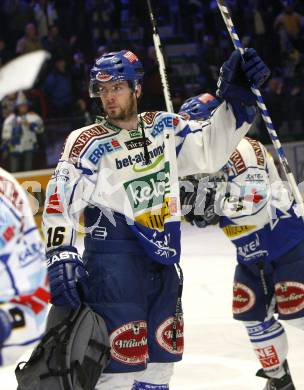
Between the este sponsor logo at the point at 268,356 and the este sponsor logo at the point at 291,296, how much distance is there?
21 cm

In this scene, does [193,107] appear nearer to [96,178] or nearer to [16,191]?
[96,178]

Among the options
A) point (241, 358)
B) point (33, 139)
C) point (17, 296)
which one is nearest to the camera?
point (17, 296)

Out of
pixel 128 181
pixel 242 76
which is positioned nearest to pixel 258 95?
pixel 242 76

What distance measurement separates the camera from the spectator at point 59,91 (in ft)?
36.1

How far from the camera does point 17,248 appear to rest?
262 cm

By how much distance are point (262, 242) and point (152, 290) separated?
1.00 m

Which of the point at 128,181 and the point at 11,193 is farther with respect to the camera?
the point at 128,181

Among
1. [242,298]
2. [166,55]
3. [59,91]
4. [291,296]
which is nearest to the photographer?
[291,296]

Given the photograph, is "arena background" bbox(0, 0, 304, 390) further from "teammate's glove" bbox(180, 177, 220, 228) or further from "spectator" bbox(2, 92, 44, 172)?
"teammate's glove" bbox(180, 177, 220, 228)

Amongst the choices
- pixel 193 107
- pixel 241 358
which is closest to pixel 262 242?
pixel 193 107

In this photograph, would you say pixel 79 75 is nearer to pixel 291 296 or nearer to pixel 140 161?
Answer: pixel 291 296

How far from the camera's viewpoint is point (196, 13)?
13.1m

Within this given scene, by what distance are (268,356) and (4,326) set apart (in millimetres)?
2624

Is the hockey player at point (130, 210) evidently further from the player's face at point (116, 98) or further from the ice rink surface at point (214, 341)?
the ice rink surface at point (214, 341)
